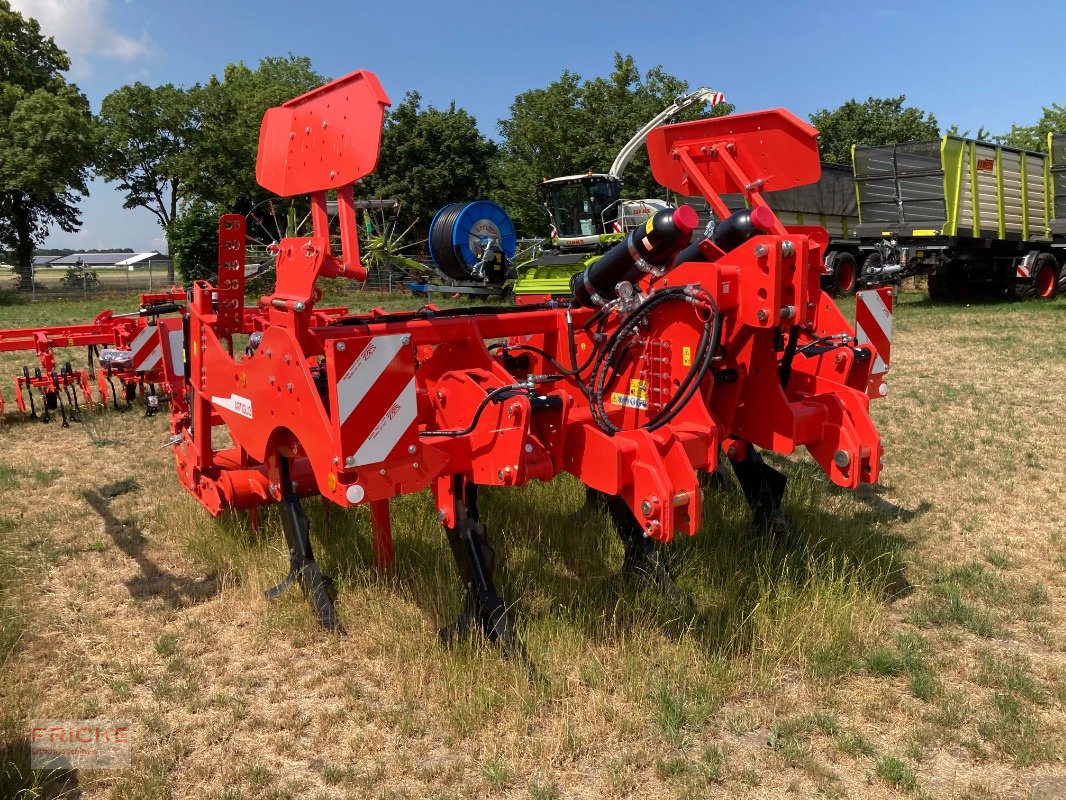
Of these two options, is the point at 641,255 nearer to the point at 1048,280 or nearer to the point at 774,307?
the point at 774,307

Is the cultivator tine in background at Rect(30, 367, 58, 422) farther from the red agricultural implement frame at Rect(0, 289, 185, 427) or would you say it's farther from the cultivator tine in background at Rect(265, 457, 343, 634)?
the cultivator tine in background at Rect(265, 457, 343, 634)

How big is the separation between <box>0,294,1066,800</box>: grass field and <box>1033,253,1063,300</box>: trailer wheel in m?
15.0

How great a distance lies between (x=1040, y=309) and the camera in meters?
16.5

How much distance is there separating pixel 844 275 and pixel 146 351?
1531cm

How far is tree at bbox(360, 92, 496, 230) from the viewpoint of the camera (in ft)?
116

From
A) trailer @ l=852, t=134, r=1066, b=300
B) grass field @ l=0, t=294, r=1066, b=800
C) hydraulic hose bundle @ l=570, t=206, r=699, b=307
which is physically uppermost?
trailer @ l=852, t=134, r=1066, b=300

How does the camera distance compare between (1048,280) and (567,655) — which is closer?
(567,655)

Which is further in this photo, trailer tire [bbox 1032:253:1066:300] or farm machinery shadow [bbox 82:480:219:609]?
trailer tire [bbox 1032:253:1066:300]

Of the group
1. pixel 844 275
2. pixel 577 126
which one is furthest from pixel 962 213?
pixel 577 126

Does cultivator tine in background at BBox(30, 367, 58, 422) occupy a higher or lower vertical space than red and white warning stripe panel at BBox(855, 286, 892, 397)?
lower

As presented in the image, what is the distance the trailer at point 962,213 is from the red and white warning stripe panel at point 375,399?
14642 mm

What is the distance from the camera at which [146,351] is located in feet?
26.7

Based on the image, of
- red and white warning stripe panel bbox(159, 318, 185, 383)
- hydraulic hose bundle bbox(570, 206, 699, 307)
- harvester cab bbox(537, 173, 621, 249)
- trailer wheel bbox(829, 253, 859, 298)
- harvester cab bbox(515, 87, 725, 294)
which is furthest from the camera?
trailer wheel bbox(829, 253, 859, 298)

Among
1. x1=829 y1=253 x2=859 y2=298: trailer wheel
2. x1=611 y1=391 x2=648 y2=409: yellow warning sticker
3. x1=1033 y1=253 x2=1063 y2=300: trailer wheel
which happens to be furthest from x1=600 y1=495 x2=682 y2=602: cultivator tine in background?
x1=1033 y1=253 x2=1063 y2=300: trailer wheel
